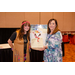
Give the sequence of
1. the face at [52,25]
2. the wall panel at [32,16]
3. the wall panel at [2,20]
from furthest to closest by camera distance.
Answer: the wall panel at [32,16] → the wall panel at [2,20] → the face at [52,25]

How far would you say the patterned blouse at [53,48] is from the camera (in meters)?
1.18

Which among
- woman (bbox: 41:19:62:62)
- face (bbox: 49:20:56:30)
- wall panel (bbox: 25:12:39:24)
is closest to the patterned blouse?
woman (bbox: 41:19:62:62)

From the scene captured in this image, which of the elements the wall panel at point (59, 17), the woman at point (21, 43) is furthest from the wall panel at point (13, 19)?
the woman at point (21, 43)

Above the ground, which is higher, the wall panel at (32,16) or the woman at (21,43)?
the wall panel at (32,16)

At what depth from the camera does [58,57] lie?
123 cm

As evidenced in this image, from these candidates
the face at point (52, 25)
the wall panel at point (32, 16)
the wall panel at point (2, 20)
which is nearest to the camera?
the face at point (52, 25)

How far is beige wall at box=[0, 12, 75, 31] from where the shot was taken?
3.10m

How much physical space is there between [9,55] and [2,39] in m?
1.32

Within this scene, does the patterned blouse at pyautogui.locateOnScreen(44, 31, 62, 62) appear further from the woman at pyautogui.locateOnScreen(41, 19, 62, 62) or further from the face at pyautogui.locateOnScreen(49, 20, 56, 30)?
the face at pyautogui.locateOnScreen(49, 20, 56, 30)

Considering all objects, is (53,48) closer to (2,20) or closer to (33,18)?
(33,18)

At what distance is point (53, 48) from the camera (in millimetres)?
1210

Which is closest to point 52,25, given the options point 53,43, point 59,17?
point 53,43

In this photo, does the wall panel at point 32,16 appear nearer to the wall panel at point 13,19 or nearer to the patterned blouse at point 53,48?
the wall panel at point 13,19

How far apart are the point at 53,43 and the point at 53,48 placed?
3.3 inches
